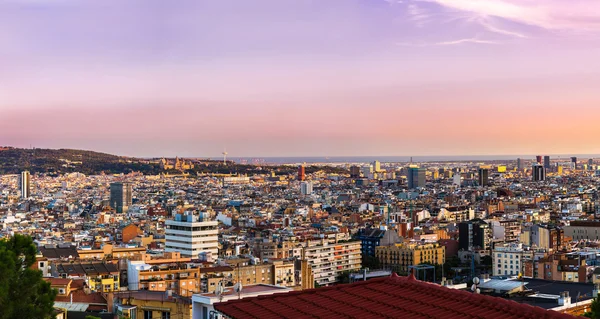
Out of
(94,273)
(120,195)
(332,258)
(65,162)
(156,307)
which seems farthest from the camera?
(65,162)

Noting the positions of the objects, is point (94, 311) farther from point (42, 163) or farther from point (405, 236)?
point (42, 163)

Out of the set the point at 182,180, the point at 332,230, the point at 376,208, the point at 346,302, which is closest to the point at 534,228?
the point at 332,230

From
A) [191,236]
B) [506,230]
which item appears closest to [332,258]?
[191,236]

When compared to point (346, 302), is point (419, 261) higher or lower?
lower

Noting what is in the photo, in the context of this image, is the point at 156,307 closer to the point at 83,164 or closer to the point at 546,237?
the point at 546,237

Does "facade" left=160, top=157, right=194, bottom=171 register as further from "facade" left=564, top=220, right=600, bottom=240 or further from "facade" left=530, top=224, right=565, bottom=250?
"facade" left=530, top=224, right=565, bottom=250

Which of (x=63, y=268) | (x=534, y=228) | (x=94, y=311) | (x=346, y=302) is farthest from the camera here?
(x=534, y=228)
